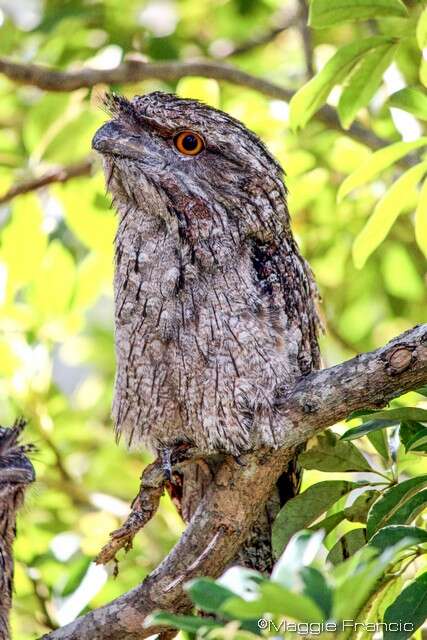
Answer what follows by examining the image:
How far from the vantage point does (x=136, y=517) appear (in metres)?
2.42

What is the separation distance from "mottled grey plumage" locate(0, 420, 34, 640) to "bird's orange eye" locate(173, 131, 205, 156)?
133 cm

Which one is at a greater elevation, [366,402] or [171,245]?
[171,245]

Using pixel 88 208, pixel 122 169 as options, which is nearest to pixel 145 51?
pixel 88 208

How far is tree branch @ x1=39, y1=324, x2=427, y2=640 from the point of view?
2.28 m

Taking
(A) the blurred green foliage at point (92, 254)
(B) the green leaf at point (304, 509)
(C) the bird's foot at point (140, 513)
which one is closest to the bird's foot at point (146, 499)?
(C) the bird's foot at point (140, 513)

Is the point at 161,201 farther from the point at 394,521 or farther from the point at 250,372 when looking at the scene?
the point at 394,521

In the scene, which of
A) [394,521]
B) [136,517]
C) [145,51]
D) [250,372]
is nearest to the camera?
[394,521]

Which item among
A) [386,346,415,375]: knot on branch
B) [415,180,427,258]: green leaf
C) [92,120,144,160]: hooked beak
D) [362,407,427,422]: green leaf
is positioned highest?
[92,120,144,160]: hooked beak

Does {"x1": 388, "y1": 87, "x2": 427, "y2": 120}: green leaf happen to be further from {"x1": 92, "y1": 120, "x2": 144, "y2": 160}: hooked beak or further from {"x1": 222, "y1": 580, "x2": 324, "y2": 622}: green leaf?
{"x1": 222, "y1": 580, "x2": 324, "y2": 622}: green leaf

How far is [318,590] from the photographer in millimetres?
1404

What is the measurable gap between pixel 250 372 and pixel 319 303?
529 mm

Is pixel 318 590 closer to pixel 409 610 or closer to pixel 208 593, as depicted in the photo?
pixel 208 593

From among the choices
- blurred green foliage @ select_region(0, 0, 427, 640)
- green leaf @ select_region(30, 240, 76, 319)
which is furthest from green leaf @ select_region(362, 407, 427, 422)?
green leaf @ select_region(30, 240, 76, 319)

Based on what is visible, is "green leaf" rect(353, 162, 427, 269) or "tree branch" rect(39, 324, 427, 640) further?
"green leaf" rect(353, 162, 427, 269)
